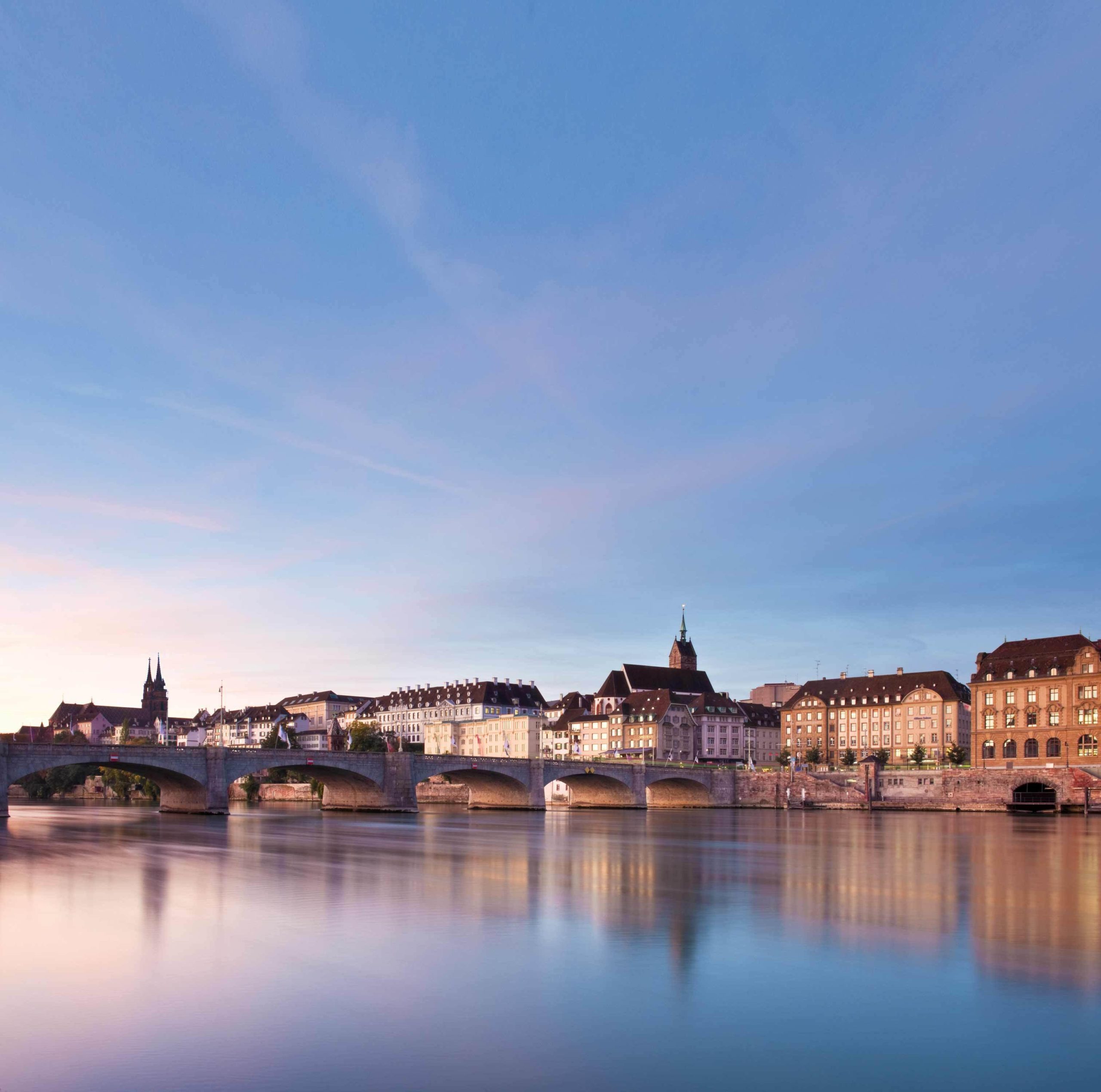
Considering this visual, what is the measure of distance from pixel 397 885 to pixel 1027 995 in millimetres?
19607

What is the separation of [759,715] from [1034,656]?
6616 cm

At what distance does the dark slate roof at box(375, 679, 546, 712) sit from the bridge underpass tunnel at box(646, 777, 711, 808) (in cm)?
5511

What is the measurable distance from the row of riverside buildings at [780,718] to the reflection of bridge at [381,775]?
7113 millimetres

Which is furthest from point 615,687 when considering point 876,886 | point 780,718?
point 876,886

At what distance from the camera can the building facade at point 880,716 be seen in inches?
5364

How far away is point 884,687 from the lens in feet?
472

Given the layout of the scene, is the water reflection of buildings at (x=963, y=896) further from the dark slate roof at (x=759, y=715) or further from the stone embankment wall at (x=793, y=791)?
the dark slate roof at (x=759, y=715)

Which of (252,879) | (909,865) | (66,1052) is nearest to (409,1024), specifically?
(66,1052)

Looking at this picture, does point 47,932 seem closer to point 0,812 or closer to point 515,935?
point 515,935

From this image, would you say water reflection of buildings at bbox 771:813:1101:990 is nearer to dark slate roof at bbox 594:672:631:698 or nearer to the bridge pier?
the bridge pier

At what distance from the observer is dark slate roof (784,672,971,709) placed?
452ft

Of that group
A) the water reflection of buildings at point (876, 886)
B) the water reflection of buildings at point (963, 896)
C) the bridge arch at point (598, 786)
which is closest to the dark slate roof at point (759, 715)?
the bridge arch at point (598, 786)

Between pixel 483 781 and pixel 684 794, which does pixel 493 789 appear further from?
pixel 684 794

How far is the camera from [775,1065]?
1410 centimetres
